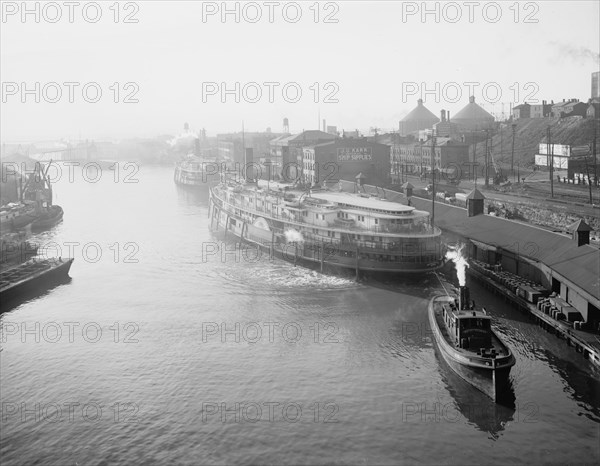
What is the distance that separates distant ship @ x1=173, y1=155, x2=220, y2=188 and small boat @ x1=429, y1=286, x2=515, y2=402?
85.1 metres

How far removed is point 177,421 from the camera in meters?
25.8

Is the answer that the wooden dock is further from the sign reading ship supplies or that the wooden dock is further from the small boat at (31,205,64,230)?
the sign reading ship supplies

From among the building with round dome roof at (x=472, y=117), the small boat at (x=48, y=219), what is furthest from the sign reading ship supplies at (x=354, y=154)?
the building with round dome roof at (x=472, y=117)

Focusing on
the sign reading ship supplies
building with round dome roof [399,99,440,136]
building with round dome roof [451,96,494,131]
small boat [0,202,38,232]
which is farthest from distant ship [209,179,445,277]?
building with round dome roof [399,99,440,136]

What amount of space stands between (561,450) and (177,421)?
14508 millimetres

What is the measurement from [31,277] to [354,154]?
55.1m

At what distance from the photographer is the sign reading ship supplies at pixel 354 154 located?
91188mm

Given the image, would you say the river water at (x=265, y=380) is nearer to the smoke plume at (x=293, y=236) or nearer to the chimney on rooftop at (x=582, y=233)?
the smoke plume at (x=293, y=236)

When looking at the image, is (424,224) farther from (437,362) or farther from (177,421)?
(177,421)

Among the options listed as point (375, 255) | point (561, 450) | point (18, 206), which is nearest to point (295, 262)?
point (375, 255)

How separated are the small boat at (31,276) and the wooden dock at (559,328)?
30.6 meters

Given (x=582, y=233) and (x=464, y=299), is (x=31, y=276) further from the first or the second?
(x=582, y=233)

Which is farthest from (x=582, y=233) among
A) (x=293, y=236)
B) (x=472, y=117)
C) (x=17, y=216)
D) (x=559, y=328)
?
(x=472, y=117)

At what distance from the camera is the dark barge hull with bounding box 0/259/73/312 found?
42.8 meters
